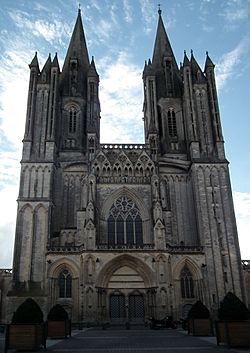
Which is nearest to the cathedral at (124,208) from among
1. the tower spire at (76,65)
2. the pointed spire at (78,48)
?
the tower spire at (76,65)

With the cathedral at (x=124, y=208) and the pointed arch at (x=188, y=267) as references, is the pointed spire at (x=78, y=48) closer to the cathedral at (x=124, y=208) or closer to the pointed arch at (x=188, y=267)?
the cathedral at (x=124, y=208)

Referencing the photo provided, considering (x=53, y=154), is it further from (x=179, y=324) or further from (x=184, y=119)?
(x=179, y=324)

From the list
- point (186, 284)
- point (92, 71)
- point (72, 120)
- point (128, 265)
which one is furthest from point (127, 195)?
point (92, 71)

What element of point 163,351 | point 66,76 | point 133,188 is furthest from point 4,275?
point 163,351

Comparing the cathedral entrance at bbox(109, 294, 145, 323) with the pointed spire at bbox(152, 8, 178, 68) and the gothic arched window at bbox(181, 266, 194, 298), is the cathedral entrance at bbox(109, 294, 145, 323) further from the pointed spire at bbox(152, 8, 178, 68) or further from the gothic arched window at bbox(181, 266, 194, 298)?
the pointed spire at bbox(152, 8, 178, 68)

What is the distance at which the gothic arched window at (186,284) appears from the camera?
33281 millimetres

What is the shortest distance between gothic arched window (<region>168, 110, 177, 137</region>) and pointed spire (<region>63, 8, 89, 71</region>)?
1350cm

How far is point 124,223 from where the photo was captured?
119 ft

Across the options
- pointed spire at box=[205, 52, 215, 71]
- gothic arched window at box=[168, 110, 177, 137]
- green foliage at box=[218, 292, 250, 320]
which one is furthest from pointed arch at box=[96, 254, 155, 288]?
pointed spire at box=[205, 52, 215, 71]

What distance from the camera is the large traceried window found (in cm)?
3556

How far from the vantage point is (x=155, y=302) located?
104 feet

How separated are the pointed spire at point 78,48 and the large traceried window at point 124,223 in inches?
841

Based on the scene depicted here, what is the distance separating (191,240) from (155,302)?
25.3ft

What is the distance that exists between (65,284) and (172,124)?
71.2 feet
